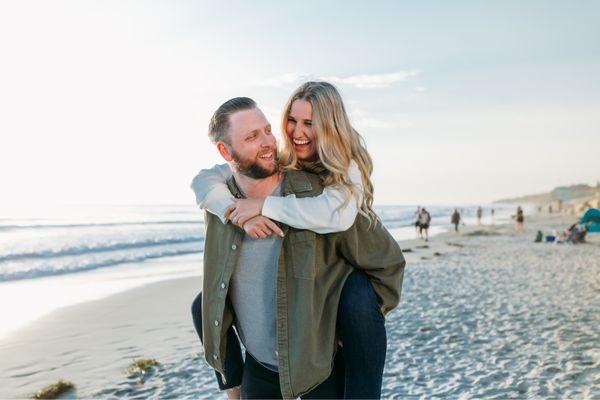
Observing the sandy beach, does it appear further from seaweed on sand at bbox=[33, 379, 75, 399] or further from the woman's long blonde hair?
the woman's long blonde hair

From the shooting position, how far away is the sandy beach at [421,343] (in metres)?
5.57

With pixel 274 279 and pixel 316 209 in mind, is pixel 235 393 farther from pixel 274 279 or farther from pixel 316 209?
pixel 316 209

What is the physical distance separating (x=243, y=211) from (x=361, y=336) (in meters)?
0.84

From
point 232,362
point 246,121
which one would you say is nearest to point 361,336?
point 232,362

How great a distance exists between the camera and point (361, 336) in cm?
250

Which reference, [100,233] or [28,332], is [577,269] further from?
[100,233]

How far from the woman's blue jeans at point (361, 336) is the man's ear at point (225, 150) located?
88cm

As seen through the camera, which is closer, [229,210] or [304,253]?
[304,253]

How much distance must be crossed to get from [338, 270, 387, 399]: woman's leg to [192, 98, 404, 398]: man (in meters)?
0.05

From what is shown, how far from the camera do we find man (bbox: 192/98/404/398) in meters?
2.48

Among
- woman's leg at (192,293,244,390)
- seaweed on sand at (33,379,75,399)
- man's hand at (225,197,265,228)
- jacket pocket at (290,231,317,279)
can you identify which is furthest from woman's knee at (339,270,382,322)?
seaweed on sand at (33,379,75,399)

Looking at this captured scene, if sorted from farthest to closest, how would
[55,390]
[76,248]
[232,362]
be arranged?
1. [76,248]
2. [55,390]
3. [232,362]

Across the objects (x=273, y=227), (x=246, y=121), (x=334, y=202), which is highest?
(x=246, y=121)

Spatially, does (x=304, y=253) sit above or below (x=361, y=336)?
above
